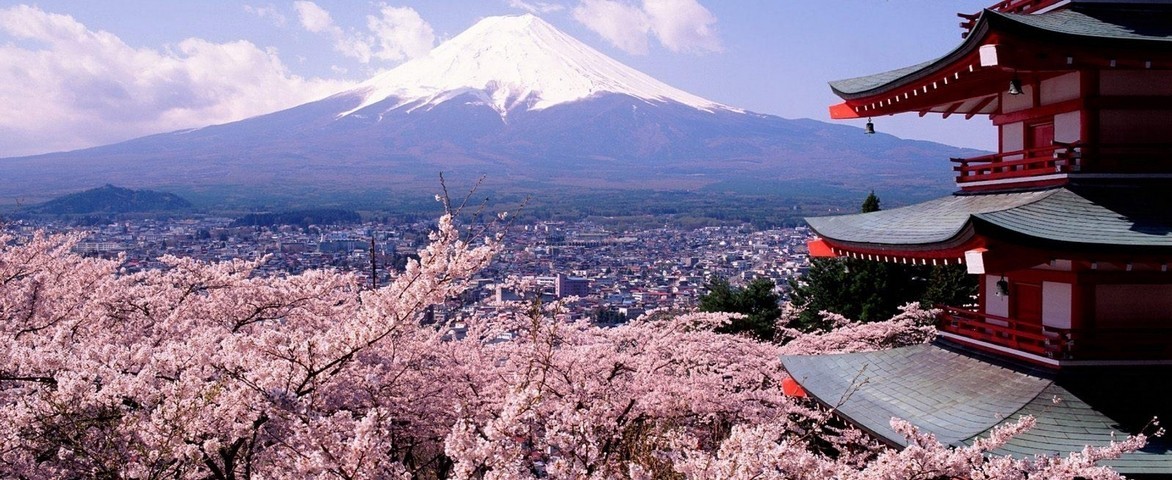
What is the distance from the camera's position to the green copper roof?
17.6 ft

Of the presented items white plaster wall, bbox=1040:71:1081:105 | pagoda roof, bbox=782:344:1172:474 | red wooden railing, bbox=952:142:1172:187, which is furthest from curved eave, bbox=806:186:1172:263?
pagoda roof, bbox=782:344:1172:474

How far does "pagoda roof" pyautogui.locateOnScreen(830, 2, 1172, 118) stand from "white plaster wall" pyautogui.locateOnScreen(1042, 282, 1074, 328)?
1630 millimetres

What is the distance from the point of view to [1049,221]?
216 inches

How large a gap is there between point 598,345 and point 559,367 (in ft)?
2.31

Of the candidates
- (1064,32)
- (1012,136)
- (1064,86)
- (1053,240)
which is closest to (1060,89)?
(1064,86)

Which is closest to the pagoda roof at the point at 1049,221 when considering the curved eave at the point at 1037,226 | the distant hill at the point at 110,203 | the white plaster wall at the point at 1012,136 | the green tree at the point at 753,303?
the curved eave at the point at 1037,226

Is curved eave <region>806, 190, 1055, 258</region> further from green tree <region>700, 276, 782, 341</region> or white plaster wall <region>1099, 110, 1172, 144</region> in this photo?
green tree <region>700, 276, 782, 341</region>

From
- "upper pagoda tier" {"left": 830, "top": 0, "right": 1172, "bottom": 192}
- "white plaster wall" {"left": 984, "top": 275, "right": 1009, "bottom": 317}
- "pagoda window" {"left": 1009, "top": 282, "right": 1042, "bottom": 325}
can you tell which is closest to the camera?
"upper pagoda tier" {"left": 830, "top": 0, "right": 1172, "bottom": 192}

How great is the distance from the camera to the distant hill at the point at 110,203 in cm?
4941

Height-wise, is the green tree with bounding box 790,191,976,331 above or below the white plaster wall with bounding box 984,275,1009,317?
below

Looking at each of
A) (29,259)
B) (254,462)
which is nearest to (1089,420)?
(254,462)

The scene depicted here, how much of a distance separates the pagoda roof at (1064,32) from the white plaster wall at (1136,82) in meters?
0.27

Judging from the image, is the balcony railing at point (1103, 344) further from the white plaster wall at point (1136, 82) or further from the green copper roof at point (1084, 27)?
the green copper roof at point (1084, 27)

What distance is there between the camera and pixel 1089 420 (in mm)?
5309
